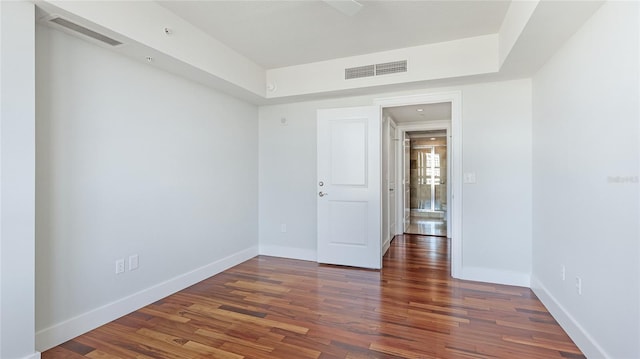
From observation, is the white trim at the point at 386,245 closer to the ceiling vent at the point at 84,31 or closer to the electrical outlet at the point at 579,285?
the electrical outlet at the point at 579,285

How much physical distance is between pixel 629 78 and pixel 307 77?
9.87 feet

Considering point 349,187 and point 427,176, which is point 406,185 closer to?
point 427,176

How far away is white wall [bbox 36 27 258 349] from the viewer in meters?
2.15

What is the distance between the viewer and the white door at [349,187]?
389 centimetres

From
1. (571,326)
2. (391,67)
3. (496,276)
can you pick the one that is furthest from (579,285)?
(391,67)

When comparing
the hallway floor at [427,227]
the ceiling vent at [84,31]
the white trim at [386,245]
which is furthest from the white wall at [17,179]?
the hallway floor at [427,227]

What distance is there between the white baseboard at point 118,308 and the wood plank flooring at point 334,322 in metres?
0.06

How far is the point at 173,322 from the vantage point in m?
2.48

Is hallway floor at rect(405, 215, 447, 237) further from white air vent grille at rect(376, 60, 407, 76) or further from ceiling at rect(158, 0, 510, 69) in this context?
ceiling at rect(158, 0, 510, 69)

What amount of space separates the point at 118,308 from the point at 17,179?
1345 mm

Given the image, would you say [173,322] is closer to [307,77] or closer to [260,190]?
[260,190]

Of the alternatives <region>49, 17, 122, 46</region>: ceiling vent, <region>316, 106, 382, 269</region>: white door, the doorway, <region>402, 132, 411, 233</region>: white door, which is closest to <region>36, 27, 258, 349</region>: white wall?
<region>49, 17, 122, 46</region>: ceiling vent

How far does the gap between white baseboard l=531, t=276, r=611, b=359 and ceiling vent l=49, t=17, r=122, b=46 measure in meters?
3.90

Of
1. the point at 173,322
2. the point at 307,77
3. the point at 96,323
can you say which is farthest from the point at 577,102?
the point at 96,323
